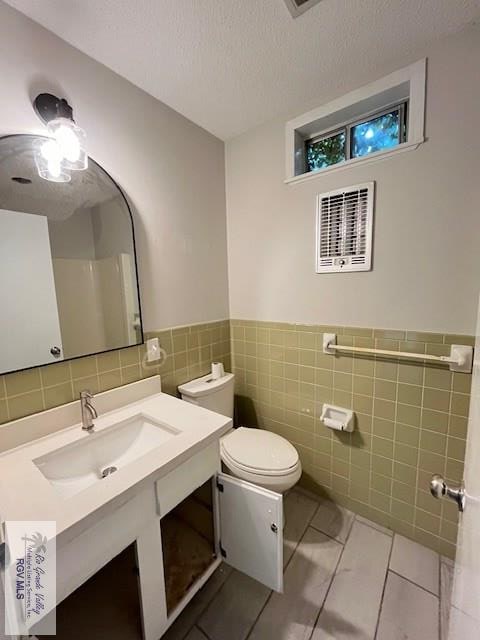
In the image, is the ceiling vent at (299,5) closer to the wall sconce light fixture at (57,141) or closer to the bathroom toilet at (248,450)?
the wall sconce light fixture at (57,141)

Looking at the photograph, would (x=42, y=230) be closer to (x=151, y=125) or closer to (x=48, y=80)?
(x=48, y=80)

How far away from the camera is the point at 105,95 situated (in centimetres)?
123

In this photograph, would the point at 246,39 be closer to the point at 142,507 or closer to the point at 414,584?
the point at 142,507

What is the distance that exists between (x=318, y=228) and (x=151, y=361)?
1221 millimetres

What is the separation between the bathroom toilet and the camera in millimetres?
1342

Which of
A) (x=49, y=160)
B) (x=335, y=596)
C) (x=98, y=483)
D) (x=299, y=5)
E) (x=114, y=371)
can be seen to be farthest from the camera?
(x=114, y=371)

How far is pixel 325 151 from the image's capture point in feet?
5.32

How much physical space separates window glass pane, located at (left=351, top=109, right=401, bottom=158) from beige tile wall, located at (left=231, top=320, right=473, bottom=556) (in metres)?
1.01

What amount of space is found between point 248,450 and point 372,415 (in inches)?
28.7

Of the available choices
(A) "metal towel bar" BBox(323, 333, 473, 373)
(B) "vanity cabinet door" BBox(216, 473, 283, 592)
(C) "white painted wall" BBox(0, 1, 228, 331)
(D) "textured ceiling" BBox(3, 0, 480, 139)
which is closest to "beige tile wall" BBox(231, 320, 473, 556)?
(A) "metal towel bar" BBox(323, 333, 473, 373)

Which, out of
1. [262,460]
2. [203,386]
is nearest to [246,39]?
[203,386]

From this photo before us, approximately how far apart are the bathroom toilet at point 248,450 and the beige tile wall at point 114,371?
132mm

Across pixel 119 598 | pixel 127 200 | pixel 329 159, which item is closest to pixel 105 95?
pixel 127 200

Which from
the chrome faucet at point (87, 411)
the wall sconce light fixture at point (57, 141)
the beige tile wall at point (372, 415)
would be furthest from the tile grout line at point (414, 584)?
the wall sconce light fixture at point (57, 141)
